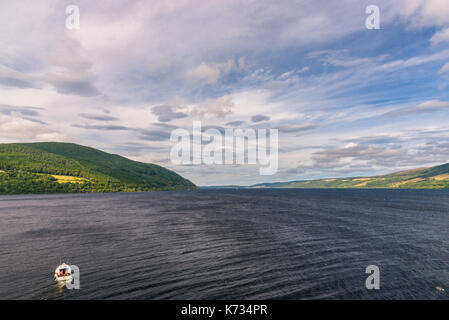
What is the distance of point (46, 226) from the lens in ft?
287

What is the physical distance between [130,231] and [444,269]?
3173 inches

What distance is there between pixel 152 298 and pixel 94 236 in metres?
48.6

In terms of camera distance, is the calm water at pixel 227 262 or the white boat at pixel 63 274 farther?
the white boat at pixel 63 274

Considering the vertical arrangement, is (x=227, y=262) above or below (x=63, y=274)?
below

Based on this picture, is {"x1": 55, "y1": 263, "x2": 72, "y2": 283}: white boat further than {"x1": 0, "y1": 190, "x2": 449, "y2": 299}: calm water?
Yes

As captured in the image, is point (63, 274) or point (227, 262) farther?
point (227, 262)

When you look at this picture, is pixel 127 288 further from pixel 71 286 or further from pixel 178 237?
pixel 178 237

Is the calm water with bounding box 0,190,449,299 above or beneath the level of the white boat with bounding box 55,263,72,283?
beneath

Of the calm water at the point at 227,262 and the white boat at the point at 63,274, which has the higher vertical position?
the white boat at the point at 63,274

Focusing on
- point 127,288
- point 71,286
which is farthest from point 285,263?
point 71,286
